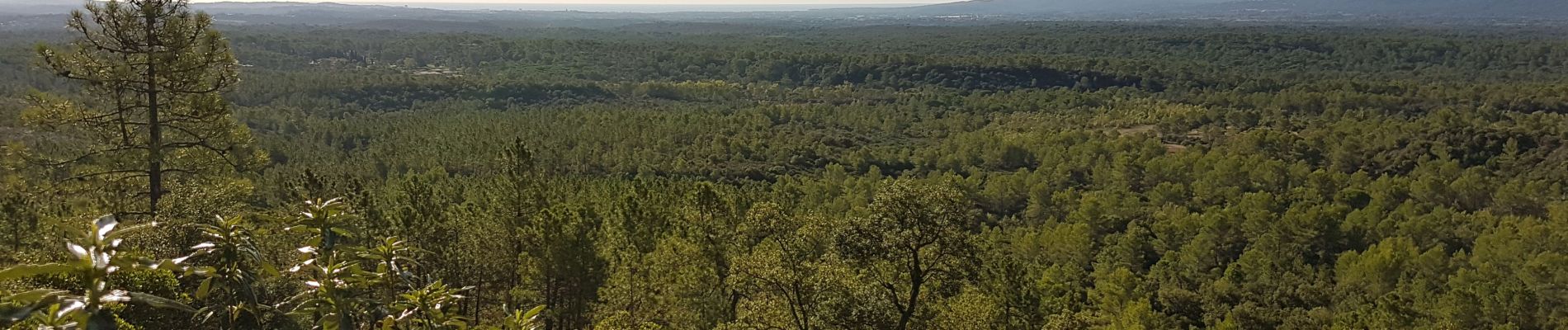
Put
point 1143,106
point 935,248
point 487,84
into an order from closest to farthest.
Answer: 1. point 935,248
2. point 1143,106
3. point 487,84

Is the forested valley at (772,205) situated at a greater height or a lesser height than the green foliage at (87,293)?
lesser

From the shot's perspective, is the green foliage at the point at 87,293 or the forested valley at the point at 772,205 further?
the forested valley at the point at 772,205

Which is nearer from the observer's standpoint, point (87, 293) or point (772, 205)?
point (87, 293)

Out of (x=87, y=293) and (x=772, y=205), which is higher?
(x=87, y=293)

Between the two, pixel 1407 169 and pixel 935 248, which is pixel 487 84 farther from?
pixel 935 248

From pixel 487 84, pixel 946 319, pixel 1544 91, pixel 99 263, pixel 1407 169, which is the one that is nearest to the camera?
pixel 99 263

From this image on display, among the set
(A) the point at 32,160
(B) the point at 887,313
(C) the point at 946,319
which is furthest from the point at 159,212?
(C) the point at 946,319

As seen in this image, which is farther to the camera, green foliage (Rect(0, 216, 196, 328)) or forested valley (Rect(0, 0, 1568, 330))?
forested valley (Rect(0, 0, 1568, 330))

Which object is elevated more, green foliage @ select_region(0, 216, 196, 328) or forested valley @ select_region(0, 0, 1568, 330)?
green foliage @ select_region(0, 216, 196, 328)
